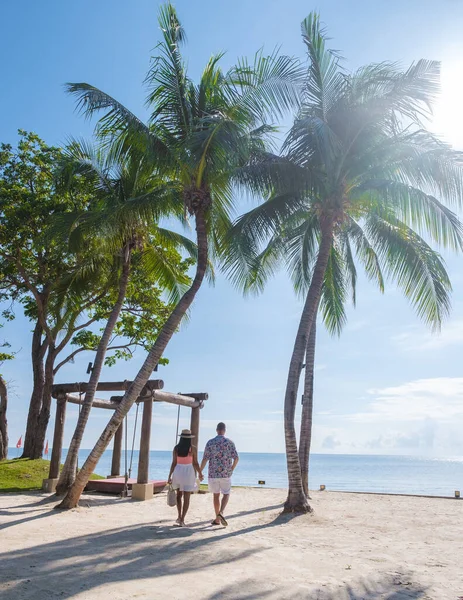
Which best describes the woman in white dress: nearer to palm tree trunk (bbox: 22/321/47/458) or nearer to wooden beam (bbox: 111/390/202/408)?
wooden beam (bbox: 111/390/202/408)

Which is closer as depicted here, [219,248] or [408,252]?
[408,252]

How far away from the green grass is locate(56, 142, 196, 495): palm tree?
3.66m

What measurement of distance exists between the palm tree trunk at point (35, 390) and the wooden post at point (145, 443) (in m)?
6.82

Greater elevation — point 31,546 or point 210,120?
point 210,120

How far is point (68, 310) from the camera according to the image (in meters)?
19.3

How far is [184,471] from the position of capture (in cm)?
1055

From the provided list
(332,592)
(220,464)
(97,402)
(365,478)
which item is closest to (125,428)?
(97,402)

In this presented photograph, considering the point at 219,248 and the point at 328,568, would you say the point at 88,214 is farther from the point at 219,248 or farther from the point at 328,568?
the point at 328,568

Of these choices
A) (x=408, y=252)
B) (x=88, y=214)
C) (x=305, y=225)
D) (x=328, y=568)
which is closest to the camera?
(x=328, y=568)

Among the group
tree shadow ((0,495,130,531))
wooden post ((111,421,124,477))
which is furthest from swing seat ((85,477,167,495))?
wooden post ((111,421,124,477))

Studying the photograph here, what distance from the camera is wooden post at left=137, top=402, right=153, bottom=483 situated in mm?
15656

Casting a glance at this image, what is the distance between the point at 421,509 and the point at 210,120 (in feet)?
36.4

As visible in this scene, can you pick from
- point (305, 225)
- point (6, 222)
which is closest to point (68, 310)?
point (6, 222)

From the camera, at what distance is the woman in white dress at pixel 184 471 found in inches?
416
